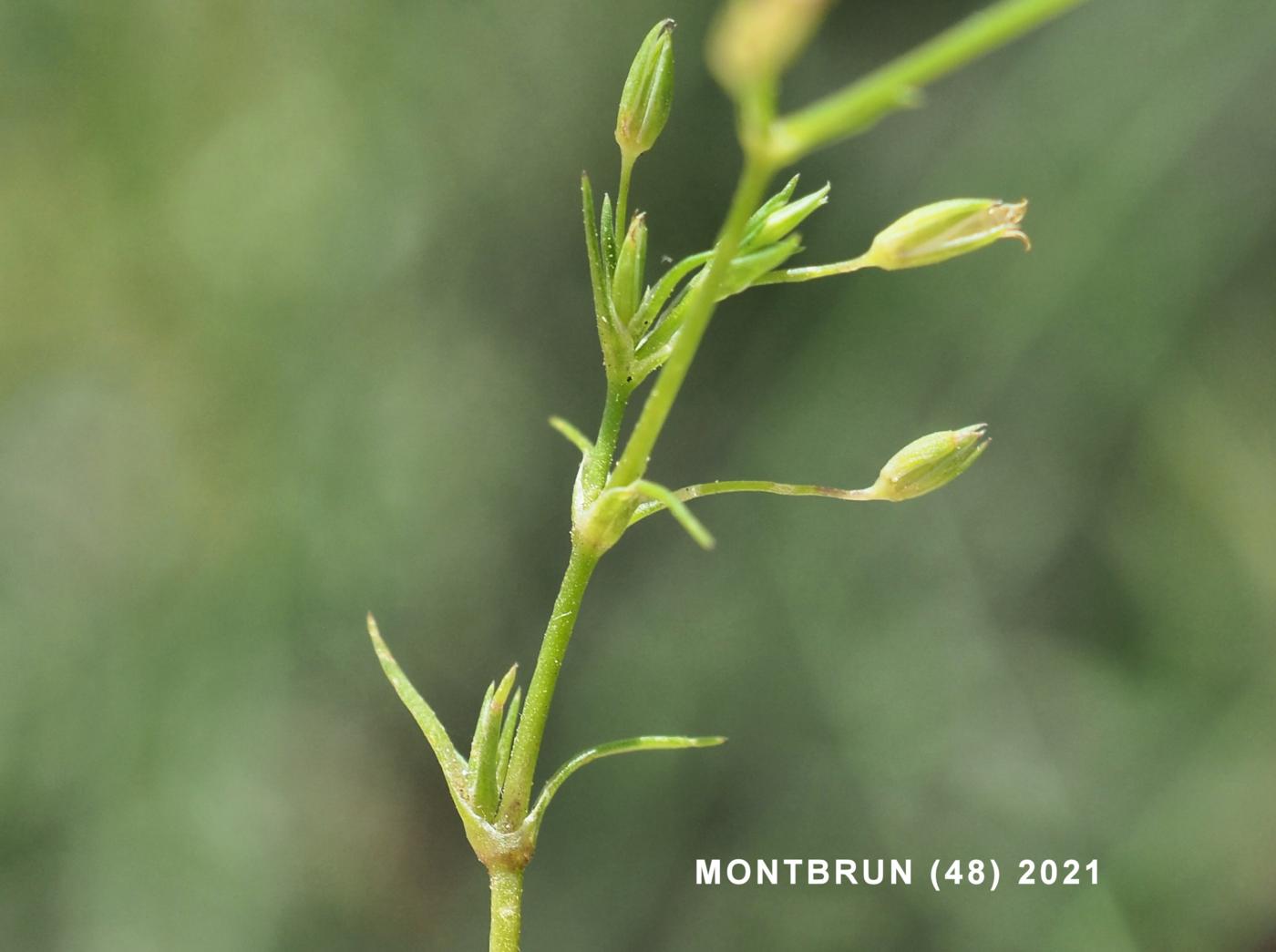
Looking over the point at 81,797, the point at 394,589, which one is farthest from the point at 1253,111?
the point at 81,797

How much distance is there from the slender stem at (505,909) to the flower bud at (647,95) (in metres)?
0.53

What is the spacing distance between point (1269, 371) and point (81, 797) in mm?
3329

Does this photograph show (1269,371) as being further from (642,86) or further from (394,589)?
(642,86)

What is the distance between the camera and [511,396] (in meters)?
3.42

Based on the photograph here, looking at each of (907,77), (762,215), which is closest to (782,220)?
(762,215)

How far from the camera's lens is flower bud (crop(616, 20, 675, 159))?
917 millimetres

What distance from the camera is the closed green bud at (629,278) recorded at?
0.81m

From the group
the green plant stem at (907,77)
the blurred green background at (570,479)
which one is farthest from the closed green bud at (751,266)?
the blurred green background at (570,479)

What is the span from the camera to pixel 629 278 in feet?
2.66

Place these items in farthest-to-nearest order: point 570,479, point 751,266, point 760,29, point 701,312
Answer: point 570,479
point 751,266
point 701,312
point 760,29

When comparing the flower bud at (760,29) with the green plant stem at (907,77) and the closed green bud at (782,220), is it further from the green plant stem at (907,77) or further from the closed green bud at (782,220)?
the closed green bud at (782,220)

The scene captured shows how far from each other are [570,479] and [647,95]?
2546 mm

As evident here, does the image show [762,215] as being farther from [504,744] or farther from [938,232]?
[504,744]

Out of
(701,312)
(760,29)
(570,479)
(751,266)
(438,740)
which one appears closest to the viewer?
(760,29)
